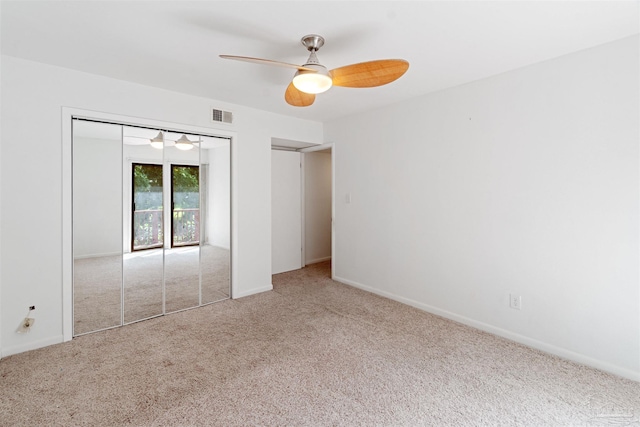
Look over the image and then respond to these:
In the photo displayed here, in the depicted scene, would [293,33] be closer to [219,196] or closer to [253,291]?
[219,196]

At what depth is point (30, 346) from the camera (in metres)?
2.50

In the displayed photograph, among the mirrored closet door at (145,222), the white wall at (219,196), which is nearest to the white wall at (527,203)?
the white wall at (219,196)

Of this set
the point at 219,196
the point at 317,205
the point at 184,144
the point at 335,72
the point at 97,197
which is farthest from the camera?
the point at 317,205

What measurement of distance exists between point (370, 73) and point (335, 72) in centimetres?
25

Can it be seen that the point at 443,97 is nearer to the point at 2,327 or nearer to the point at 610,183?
the point at 610,183

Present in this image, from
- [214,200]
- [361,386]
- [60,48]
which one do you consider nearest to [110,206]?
[214,200]

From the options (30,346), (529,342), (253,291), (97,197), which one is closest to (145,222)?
(97,197)

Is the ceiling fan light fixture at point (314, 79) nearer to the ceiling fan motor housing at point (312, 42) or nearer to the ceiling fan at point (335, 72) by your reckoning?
the ceiling fan at point (335, 72)

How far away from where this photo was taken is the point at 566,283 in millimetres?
2391

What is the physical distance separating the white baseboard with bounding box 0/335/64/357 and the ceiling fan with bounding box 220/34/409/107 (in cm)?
285

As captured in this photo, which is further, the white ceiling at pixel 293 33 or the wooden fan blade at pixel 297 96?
the wooden fan blade at pixel 297 96

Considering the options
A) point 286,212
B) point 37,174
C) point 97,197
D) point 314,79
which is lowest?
point 286,212

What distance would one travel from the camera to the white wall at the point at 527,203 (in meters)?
2.16

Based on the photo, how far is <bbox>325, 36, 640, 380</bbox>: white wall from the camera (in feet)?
7.07
